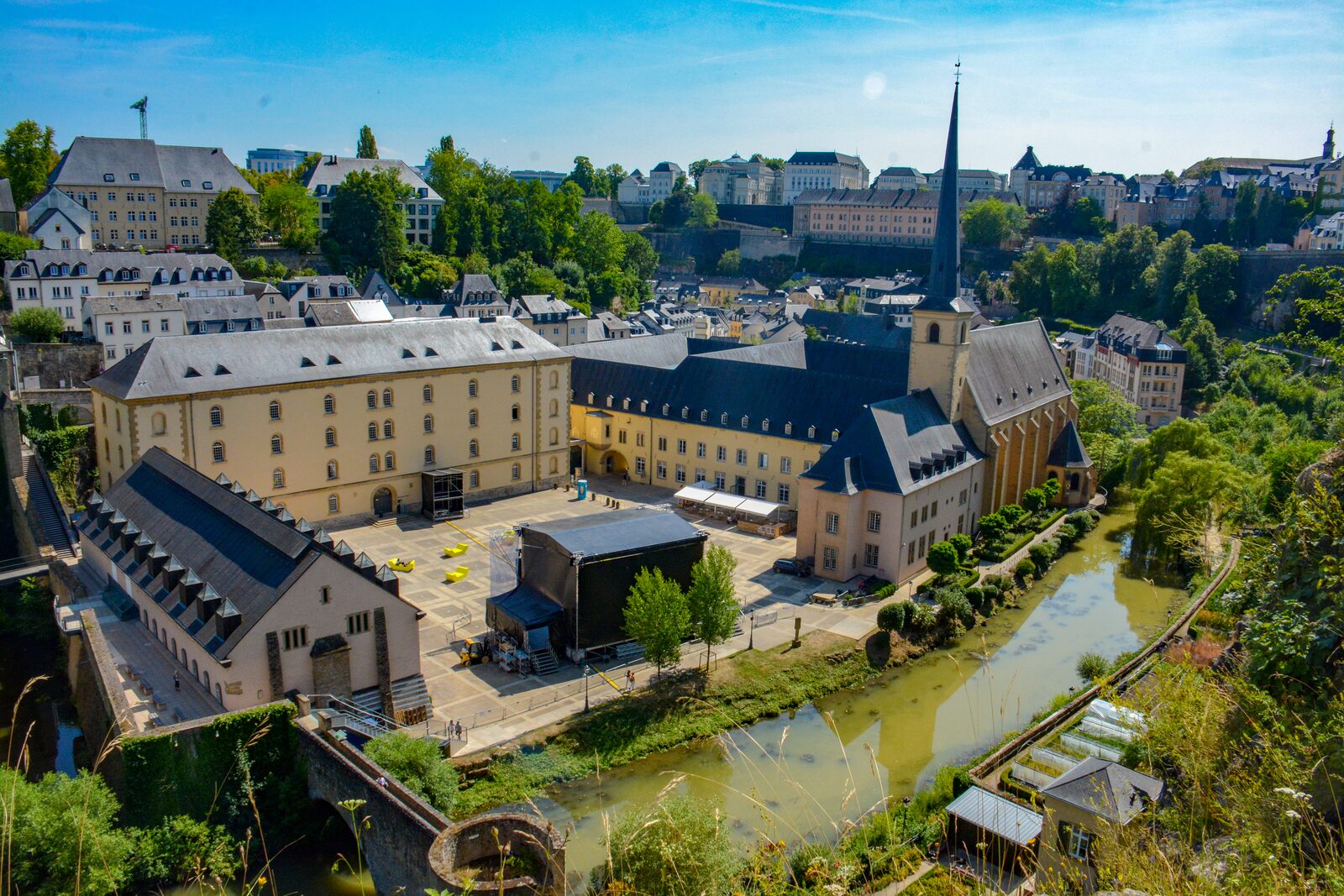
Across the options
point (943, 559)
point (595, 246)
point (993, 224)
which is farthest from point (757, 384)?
point (993, 224)

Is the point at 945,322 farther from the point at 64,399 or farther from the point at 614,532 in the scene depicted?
the point at 64,399

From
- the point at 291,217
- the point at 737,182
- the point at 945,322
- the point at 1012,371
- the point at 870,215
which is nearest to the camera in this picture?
the point at 945,322

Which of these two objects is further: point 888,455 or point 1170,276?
point 1170,276

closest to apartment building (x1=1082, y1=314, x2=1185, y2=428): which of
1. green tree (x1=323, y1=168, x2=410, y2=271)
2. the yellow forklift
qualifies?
the yellow forklift

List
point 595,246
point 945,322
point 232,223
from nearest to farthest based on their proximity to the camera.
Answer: point 945,322
point 232,223
point 595,246

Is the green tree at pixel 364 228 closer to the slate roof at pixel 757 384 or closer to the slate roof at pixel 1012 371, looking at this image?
the slate roof at pixel 757 384

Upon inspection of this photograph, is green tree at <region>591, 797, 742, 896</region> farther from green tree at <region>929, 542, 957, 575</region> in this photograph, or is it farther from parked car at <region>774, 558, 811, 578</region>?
green tree at <region>929, 542, 957, 575</region>

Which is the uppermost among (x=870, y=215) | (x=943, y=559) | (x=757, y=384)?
(x=870, y=215)

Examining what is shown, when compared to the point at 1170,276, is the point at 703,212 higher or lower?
higher
